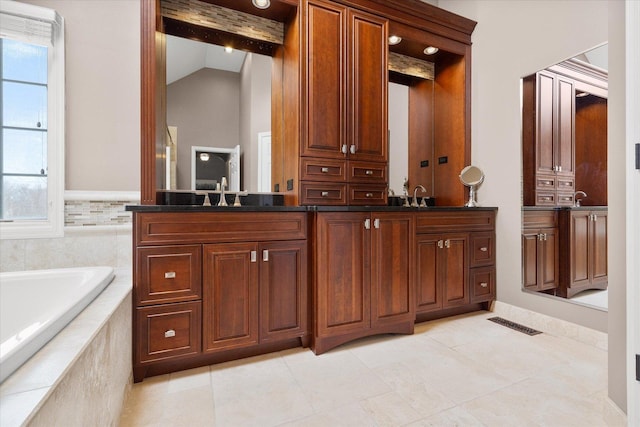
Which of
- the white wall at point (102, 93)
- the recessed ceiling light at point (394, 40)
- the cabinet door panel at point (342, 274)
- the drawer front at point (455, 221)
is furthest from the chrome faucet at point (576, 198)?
the white wall at point (102, 93)

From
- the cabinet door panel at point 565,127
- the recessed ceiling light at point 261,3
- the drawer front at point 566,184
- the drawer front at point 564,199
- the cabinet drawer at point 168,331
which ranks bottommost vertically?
the cabinet drawer at point 168,331

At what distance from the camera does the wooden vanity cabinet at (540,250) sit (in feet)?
7.31

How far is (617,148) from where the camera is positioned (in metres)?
1.22

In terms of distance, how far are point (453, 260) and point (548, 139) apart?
44.7 inches

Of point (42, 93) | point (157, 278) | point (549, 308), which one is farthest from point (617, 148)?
point (42, 93)

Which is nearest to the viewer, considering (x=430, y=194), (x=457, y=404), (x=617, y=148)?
(x=617, y=148)

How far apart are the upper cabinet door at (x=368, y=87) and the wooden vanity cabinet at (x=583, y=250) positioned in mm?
1386

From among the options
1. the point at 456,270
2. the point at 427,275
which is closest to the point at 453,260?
the point at 456,270

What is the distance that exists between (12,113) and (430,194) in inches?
126

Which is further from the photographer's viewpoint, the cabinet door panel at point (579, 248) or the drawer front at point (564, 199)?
the drawer front at point (564, 199)

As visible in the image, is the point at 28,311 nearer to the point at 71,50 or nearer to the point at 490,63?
the point at 71,50

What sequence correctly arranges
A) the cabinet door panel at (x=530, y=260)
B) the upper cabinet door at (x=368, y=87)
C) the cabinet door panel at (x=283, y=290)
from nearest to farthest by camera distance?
the cabinet door panel at (x=283, y=290) → the upper cabinet door at (x=368, y=87) → the cabinet door panel at (x=530, y=260)

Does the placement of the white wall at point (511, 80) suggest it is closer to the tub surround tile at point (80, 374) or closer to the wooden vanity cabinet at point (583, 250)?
the wooden vanity cabinet at point (583, 250)

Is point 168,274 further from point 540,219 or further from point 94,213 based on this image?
point 540,219
